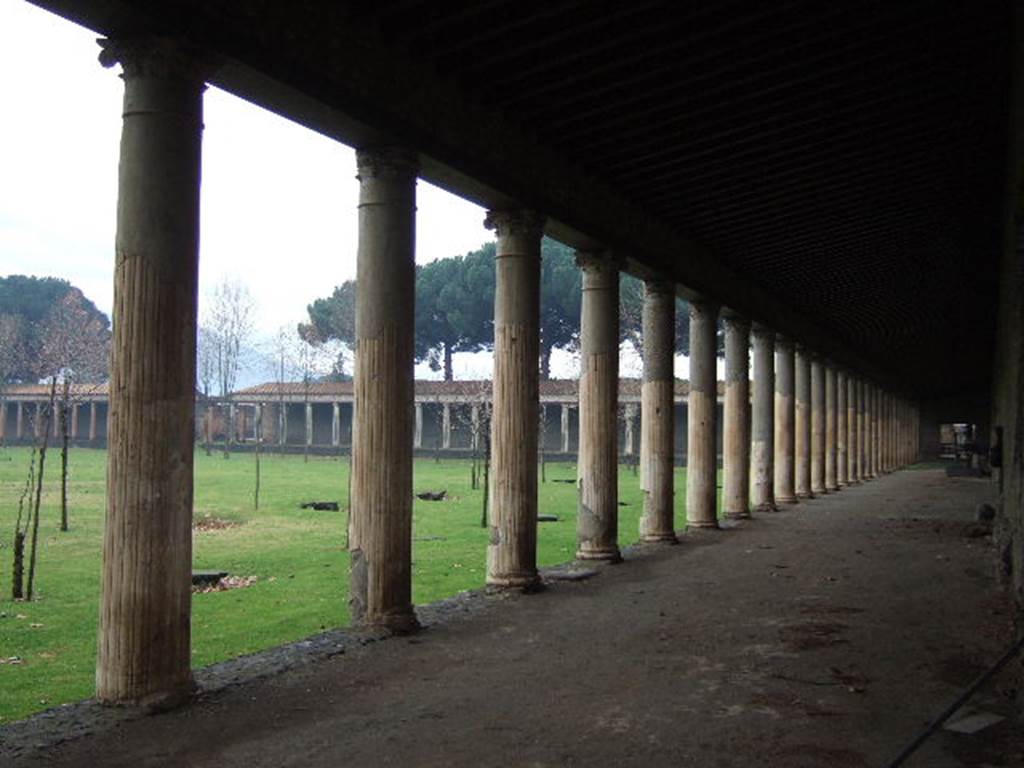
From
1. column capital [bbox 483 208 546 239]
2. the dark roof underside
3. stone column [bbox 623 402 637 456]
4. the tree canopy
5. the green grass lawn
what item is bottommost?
the green grass lawn

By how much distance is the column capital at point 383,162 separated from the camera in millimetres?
8242

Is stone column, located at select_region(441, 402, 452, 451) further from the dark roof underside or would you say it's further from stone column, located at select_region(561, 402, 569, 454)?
the dark roof underside

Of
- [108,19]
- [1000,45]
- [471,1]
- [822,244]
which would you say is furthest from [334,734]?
[822,244]

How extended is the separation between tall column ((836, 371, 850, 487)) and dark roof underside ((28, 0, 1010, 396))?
16317 millimetres

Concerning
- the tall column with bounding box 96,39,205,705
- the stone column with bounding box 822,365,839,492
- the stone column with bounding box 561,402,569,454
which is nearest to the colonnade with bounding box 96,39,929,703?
the tall column with bounding box 96,39,205,705

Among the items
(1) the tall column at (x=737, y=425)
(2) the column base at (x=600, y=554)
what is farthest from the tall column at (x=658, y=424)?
→ (1) the tall column at (x=737, y=425)

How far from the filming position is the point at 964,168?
11.9m

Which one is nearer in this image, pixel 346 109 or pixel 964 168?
pixel 346 109

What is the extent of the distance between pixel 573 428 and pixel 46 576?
5036 cm

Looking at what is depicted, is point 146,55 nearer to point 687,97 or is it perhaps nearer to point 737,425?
point 687,97

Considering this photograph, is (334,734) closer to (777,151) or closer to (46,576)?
(777,151)

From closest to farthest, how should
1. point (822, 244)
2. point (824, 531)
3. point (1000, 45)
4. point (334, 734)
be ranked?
1. point (334, 734)
2. point (1000, 45)
3. point (822, 244)
4. point (824, 531)

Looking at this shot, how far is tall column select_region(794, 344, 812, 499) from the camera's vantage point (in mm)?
25641

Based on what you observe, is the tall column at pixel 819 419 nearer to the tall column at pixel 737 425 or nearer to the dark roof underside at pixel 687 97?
the tall column at pixel 737 425
